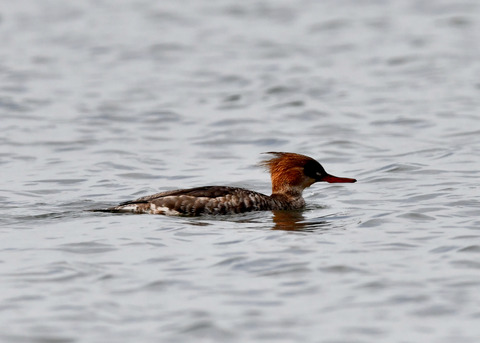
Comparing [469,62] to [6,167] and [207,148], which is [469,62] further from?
[6,167]

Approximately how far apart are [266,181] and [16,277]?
20.0 feet

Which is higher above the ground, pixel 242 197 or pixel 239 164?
pixel 239 164

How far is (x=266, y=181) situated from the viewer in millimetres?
14992

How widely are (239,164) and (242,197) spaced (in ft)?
11.3

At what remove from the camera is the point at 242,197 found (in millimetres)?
12469

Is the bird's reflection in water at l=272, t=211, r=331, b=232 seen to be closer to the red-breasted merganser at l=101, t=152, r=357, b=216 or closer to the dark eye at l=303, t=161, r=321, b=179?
the red-breasted merganser at l=101, t=152, r=357, b=216

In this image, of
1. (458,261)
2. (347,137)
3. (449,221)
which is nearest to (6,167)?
(347,137)

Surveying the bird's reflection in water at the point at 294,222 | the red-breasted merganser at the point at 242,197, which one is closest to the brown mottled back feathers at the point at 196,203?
the red-breasted merganser at the point at 242,197

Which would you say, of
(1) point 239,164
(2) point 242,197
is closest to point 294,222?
(2) point 242,197

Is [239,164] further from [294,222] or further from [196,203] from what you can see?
[294,222]

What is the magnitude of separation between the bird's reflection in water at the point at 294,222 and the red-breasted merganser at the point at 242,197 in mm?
244

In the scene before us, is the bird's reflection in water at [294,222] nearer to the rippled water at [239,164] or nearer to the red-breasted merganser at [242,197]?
the rippled water at [239,164]

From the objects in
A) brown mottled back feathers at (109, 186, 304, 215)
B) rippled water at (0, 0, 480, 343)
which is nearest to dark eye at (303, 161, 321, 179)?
rippled water at (0, 0, 480, 343)

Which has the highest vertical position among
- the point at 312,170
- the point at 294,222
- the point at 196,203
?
the point at 312,170
